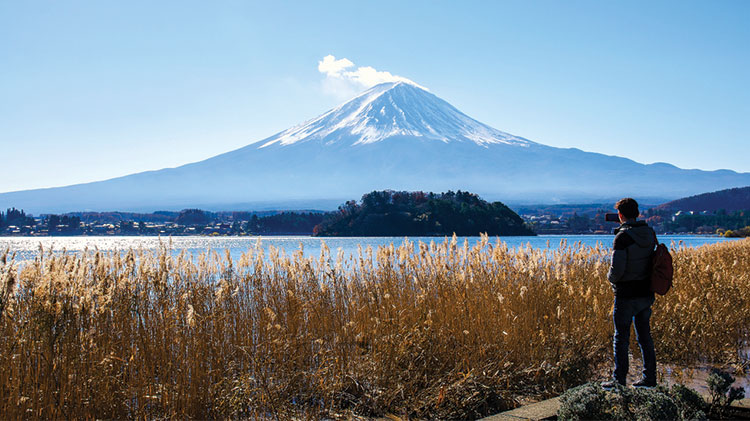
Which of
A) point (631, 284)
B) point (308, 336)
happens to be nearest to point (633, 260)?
point (631, 284)

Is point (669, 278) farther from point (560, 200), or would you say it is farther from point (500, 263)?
point (560, 200)

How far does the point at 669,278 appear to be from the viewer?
184 inches

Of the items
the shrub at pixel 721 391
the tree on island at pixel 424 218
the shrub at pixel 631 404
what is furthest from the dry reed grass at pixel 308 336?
the tree on island at pixel 424 218

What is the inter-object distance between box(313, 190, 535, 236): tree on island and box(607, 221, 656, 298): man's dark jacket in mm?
54481

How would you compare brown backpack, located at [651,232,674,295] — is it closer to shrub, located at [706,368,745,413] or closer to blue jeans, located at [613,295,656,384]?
blue jeans, located at [613,295,656,384]

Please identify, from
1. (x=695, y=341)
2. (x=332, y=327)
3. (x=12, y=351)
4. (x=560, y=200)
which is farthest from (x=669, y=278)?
(x=560, y=200)

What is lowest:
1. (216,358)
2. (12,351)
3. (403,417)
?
(403,417)

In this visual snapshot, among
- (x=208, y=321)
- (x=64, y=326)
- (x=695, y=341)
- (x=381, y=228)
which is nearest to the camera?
(x=64, y=326)

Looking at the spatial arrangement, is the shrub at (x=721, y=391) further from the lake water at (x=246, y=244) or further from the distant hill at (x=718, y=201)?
the distant hill at (x=718, y=201)

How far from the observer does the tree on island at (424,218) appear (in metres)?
61.2

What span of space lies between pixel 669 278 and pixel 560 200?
671ft

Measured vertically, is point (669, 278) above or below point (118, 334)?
above

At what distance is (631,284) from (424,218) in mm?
56712

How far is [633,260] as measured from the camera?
4.73 m
